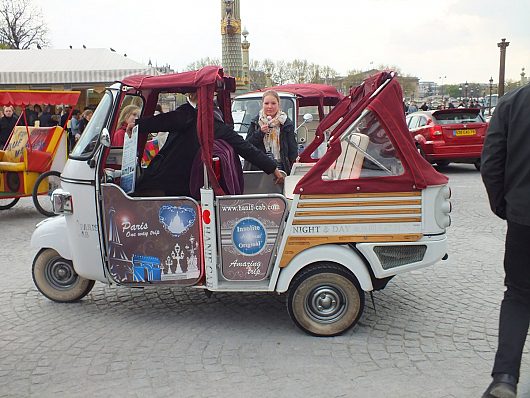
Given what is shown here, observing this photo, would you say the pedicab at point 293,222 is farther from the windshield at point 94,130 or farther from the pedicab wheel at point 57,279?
the pedicab wheel at point 57,279

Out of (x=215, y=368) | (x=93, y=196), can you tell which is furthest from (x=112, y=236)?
(x=215, y=368)

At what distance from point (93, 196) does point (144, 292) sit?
4.32ft

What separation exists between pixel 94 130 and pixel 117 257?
41.8 inches

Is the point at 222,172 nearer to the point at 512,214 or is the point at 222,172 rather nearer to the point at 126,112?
the point at 126,112

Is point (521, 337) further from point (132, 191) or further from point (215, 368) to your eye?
point (132, 191)

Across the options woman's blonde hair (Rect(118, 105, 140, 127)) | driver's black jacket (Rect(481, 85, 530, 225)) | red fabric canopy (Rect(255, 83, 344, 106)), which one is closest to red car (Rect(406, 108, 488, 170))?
red fabric canopy (Rect(255, 83, 344, 106))

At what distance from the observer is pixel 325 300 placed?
431cm

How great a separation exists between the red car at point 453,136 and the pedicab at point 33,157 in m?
8.53

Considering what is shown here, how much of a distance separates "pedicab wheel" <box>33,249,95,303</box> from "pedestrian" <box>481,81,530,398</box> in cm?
354

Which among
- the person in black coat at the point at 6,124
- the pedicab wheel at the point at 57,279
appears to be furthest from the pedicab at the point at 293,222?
the person in black coat at the point at 6,124

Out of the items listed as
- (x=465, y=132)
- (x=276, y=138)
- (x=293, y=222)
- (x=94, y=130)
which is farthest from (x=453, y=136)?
(x=94, y=130)

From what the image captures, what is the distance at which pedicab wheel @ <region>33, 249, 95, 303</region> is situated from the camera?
16.9ft

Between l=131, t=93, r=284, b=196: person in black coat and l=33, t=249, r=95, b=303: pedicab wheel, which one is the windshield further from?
l=33, t=249, r=95, b=303: pedicab wheel

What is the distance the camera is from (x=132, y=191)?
4715 mm
